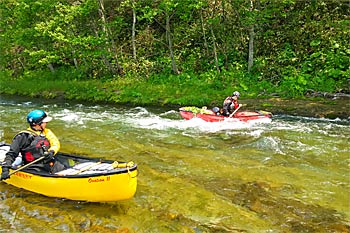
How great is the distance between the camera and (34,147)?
6.86 meters

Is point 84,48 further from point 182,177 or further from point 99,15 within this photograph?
point 182,177

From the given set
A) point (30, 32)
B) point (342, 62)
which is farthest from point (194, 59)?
point (30, 32)

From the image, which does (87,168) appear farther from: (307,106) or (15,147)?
(307,106)

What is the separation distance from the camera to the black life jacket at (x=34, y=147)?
6.86 m

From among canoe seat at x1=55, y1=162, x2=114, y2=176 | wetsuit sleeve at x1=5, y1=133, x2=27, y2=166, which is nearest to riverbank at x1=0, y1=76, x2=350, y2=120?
canoe seat at x1=55, y1=162, x2=114, y2=176

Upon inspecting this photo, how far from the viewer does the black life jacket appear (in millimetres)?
6855

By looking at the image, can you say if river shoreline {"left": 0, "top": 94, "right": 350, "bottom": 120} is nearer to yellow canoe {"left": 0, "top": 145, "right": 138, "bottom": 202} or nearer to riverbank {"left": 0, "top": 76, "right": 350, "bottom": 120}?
riverbank {"left": 0, "top": 76, "right": 350, "bottom": 120}

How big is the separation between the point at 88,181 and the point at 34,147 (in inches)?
52.7

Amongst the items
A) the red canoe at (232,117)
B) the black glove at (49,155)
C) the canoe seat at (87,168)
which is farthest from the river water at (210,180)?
the black glove at (49,155)

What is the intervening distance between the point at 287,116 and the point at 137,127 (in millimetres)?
6195

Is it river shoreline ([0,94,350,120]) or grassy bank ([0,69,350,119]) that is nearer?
river shoreline ([0,94,350,120])

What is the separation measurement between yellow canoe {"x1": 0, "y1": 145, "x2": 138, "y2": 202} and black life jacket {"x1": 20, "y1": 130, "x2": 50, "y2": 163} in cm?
28

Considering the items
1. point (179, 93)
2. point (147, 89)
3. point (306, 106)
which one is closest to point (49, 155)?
point (306, 106)

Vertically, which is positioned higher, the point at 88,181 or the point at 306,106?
the point at 88,181
